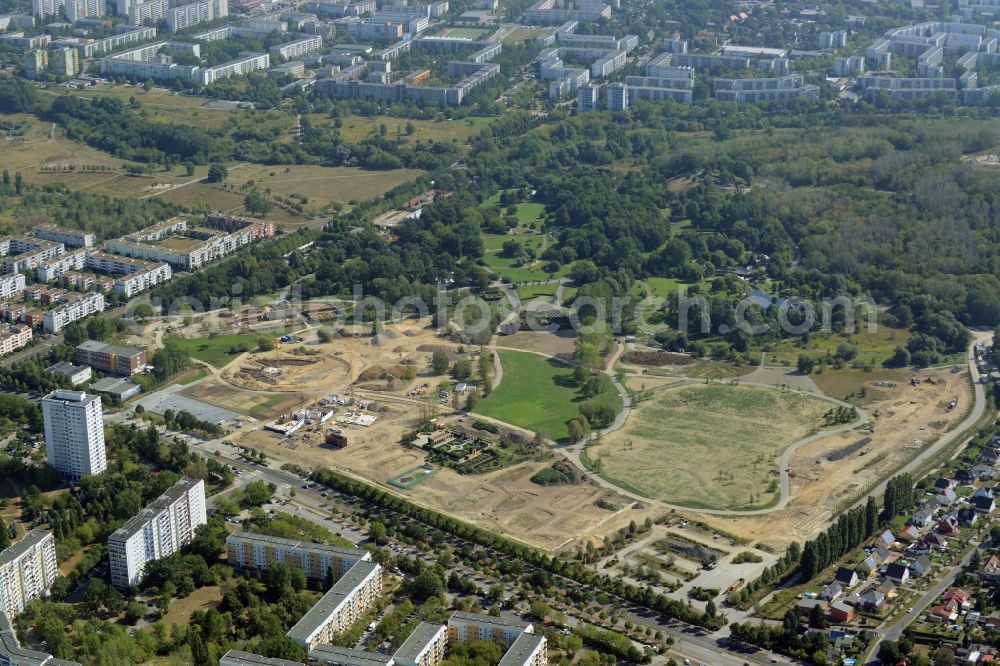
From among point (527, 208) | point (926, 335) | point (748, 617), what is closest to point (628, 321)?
point (926, 335)

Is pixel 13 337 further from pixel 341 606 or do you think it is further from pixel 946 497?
pixel 946 497

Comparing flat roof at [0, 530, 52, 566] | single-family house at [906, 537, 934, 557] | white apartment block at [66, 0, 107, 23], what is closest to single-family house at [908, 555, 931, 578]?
single-family house at [906, 537, 934, 557]

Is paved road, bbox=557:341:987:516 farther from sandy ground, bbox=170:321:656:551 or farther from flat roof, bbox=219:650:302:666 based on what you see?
flat roof, bbox=219:650:302:666

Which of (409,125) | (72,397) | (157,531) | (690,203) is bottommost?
(157,531)

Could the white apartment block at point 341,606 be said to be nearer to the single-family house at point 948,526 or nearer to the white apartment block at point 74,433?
the white apartment block at point 74,433

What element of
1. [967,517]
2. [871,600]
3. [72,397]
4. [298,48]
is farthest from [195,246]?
[298,48]

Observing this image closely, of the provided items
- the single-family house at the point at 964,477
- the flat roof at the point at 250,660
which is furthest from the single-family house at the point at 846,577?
the flat roof at the point at 250,660
